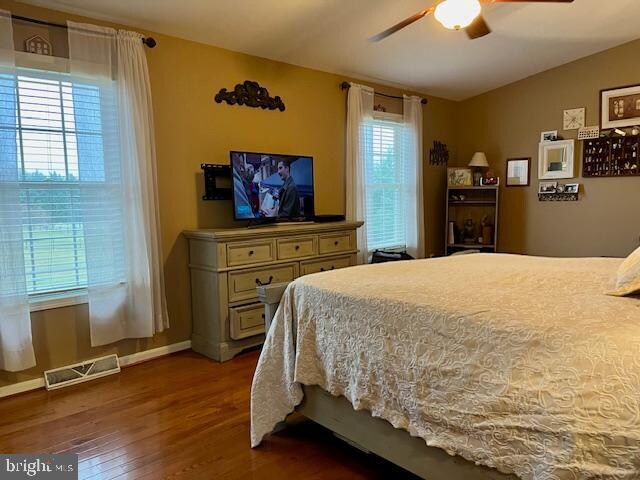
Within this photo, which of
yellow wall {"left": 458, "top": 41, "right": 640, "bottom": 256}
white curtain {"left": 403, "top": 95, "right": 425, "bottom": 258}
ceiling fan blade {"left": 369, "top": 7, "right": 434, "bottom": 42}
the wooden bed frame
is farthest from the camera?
white curtain {"left": 403, "top": 95, "right": 425, "bottom": 258}

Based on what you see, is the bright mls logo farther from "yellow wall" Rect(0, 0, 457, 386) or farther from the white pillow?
the white pillow

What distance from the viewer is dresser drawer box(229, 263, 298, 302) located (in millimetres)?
3428

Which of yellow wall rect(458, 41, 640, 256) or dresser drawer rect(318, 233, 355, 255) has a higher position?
yellow wall rect(458, 41, 640, 256)

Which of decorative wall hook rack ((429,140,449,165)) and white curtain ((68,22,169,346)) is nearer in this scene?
white curtain ((68,22,169,346))

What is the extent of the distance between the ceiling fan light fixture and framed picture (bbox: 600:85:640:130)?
2937 millimetres

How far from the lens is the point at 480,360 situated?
141 centimetres

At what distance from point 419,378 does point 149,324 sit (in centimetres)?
234

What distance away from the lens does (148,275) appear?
10.8ft

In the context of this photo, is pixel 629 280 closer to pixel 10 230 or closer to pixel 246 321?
pixel 246 321

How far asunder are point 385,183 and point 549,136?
1891 mm

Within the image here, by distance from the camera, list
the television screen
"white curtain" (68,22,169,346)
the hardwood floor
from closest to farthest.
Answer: the hardwood floor, "white curtain" (68,22,169,346), the television screen

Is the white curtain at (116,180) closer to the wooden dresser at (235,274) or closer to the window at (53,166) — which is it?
the window at (53,166)

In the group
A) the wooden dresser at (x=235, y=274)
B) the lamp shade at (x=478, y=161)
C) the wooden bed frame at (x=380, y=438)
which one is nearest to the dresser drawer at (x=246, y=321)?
the wooden dresser at (x=235, y=274)

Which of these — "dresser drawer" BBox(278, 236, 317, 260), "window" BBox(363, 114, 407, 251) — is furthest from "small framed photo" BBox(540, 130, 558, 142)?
"dresser drawer" BBox(278, 236, 317, 260)
